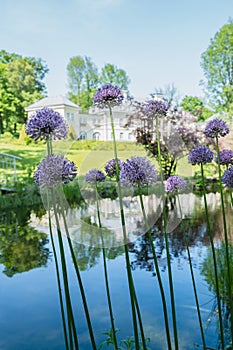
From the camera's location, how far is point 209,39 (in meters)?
13.5

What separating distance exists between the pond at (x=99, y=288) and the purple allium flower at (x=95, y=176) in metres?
0.26

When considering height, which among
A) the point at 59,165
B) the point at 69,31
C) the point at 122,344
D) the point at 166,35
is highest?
the point at 69,31

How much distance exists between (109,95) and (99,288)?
158 cm

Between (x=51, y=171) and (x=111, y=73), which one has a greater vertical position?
(x=111, y=73)

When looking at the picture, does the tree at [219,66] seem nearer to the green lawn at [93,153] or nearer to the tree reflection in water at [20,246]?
the tree reflection in water at [20,246]

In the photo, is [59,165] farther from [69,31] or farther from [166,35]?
[69,31]

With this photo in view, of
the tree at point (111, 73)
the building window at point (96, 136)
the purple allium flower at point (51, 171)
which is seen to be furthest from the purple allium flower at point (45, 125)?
the tree at point (111, 73)

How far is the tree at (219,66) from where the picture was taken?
1293 cm

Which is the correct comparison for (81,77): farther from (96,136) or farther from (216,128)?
(216,128)

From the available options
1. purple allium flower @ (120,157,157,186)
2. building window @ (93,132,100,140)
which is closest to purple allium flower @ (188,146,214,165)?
purple allium flower @ (120,157,157,186)

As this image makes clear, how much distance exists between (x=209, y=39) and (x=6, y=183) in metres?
10.6

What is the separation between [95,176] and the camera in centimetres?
92

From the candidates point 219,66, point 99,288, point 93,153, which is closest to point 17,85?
point 219,66

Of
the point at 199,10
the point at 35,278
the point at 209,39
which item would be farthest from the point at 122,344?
the point at 209,39
